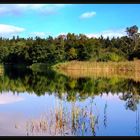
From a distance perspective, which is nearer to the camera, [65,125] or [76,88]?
[65,125]

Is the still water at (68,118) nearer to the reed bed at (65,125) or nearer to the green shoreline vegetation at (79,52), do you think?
the reed bed at (65,125)

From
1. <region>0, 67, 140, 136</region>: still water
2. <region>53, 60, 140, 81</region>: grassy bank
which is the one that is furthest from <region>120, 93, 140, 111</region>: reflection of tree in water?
<region>53, 60, 140, 81</region>: grassy bank

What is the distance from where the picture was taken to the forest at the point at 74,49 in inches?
873

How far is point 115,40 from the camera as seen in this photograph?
2681cm

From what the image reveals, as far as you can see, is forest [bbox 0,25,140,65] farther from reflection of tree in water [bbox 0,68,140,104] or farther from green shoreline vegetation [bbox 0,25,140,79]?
reflection of tree in water [bbox 0,68,140,104]

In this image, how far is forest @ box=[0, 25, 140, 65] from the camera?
22172mm

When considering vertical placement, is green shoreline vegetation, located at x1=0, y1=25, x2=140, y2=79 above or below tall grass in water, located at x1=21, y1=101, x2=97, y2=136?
above

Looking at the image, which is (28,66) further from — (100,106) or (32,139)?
(32,139)

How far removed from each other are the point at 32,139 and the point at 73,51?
66.7ft

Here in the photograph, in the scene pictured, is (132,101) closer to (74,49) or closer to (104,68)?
(104,68)

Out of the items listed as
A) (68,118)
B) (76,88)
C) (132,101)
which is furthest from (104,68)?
(68,118)

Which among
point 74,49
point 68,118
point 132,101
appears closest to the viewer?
point 68,118

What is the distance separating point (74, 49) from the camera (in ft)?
74.1

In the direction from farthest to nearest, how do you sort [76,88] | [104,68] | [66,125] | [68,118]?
[104,68], [76,88], [68,118], [66,125]
